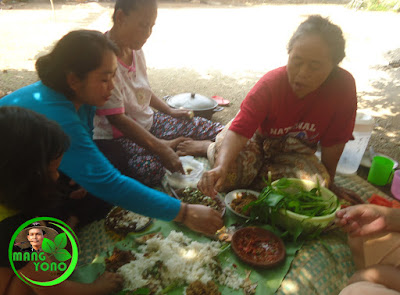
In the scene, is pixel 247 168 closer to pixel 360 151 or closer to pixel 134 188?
pixel 134 188

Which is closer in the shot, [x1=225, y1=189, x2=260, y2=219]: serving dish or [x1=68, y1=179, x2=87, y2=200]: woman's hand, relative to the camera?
[x1=68, y1=179, x2=87, y2=200]: woman's hand

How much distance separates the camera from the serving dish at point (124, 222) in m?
2.14

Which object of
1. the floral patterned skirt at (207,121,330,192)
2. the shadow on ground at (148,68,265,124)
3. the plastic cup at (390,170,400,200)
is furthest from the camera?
the shadow on ground at (148,68,265,124)

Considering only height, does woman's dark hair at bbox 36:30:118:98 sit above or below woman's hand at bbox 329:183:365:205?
above

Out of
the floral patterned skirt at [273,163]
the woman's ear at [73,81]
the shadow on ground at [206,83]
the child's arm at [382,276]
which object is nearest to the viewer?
the child's arm at [382,276]

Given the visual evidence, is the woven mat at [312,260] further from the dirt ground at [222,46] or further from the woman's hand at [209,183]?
the dirt ground at [222,46]

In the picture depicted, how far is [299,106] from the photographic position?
2.35m

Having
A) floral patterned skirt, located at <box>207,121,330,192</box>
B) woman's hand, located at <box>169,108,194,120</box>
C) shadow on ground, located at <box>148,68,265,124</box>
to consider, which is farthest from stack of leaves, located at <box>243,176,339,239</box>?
shadow on ground, located at <box>148,68,265,124</box>

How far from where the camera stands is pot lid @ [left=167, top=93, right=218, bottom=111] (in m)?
3.66

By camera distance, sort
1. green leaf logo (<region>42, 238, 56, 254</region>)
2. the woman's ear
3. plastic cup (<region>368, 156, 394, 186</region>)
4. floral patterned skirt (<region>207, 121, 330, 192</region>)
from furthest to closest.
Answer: plastic cup (<region>368, 156, 394, 186</region>), floral patterned skirt (<region>207, 121, 330, 192</region>), the woman's ear, green leaf logo (<region>42, 238, 56, 254</region>)

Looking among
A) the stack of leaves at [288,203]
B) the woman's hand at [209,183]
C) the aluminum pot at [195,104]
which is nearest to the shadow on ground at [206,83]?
the aluminum pot at [195,104]

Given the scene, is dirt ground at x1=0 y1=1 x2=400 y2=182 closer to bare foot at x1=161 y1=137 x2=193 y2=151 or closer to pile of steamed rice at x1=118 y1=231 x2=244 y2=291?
bare foot at x1=161 y1=137 x2=193 y2=151

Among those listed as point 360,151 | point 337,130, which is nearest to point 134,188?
point 337,130

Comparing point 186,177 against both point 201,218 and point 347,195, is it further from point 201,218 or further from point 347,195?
point 347,195
